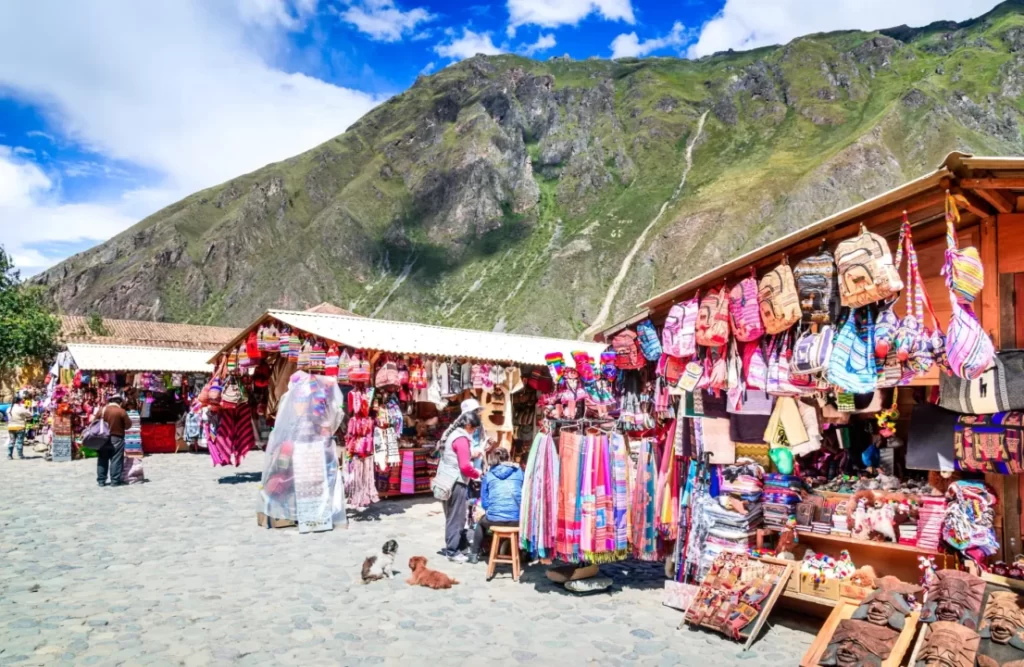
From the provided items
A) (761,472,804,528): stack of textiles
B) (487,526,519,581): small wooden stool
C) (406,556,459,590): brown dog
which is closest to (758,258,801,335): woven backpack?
(761,472,804,528): stack of textiles

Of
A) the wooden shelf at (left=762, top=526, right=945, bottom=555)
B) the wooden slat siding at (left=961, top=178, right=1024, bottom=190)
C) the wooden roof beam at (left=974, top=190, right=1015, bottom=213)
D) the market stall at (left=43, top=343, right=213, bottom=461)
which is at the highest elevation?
the wooden slat siding at (left=961, top=178, right=1024, bottom=190)

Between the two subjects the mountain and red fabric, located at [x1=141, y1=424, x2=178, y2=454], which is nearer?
red fabric, located at [x1=141, y1=424, x2=178, y2=454]

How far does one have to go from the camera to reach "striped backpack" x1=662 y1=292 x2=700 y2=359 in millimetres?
6012

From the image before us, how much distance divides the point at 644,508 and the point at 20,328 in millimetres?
33341

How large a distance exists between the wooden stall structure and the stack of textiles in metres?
0.43

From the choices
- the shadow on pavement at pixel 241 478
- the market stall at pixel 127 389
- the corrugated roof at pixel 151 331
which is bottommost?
the shadow on pavement at pixel 241 478

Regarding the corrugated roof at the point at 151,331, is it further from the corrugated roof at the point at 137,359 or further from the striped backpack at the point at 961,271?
the striped backpack at the point at 961,271

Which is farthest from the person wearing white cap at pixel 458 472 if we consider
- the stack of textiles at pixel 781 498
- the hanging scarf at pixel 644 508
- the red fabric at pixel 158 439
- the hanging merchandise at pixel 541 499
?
the red fabric at pixel 158 439

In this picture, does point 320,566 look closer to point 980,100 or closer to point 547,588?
point 547,588

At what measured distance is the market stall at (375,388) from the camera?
9.53 meters

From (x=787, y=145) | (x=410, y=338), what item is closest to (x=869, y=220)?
(x=410, y=338)

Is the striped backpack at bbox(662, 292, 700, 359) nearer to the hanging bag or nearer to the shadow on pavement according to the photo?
the hanging bag

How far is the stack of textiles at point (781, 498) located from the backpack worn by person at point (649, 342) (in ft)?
5.31

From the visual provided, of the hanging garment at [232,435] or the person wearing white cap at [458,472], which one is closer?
the person wearing white cap at [458,472]
